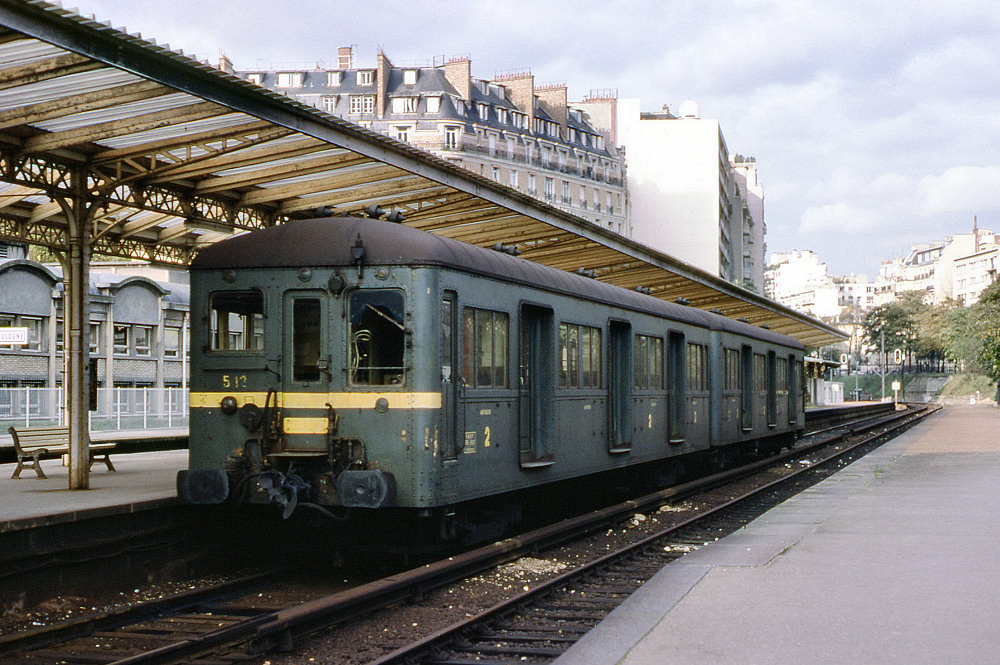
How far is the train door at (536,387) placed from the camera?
11648 millimetres

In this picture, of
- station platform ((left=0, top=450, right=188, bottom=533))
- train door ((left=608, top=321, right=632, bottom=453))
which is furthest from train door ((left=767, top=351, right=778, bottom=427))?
station platform ((left=0, top=450, right=188, bottom=533))

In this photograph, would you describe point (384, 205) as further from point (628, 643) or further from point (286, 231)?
point (628, 643)

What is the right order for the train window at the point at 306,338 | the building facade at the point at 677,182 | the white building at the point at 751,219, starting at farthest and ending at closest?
the white building at the point at 751,219, the building facade at the point at 677,182, the train window at the point at 306,338

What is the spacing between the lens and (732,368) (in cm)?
2122

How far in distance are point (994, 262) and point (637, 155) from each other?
2744 inches

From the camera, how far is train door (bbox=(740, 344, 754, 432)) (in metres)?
22.5

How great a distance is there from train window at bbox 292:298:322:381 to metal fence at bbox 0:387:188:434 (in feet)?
41.4

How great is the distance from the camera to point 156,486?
12.5 m

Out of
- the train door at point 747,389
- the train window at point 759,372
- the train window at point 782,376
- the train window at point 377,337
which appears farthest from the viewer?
the train window at point 782,376

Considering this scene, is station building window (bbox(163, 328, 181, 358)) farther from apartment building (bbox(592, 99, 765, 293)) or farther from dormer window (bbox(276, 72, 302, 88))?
apartment building (bbox(592, 99, 765, 293))

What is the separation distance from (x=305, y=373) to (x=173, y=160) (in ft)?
14.5

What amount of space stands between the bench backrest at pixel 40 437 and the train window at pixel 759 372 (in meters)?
13.7

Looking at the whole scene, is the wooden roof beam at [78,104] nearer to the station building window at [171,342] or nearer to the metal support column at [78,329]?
the metal support column at [78,329]

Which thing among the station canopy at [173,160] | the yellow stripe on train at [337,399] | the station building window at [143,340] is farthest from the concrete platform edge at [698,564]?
the station building window at [143,340]
